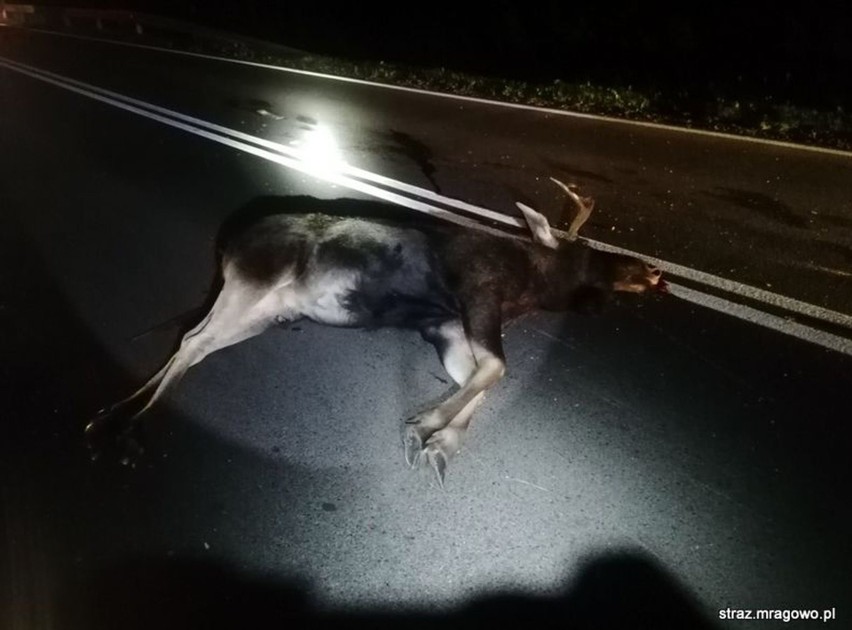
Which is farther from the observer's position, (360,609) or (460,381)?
(460,381)

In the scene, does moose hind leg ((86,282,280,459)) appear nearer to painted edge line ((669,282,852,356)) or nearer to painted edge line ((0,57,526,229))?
painted edge line ((0,57,526,229))

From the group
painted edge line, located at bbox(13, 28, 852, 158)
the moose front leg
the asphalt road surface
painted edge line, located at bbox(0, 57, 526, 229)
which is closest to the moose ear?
the asphalt road surface

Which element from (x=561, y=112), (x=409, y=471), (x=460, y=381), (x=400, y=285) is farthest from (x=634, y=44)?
(x=409, y=471)

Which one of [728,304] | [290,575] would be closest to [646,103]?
[728,304]

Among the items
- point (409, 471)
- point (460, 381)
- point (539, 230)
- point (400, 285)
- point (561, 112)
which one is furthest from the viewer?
point (561, 112)

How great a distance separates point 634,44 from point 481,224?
463 inches

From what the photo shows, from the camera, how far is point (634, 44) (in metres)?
16.4

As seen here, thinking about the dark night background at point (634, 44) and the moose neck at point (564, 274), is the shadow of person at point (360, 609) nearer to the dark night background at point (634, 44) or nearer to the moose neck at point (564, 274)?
the moose neck at point (564, 274)

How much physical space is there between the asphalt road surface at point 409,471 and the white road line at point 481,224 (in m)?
0.15

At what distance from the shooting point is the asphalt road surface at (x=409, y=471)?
10.3 feet

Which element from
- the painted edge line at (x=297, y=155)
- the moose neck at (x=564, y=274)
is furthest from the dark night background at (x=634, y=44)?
the moose neck at (x=564, y=274)

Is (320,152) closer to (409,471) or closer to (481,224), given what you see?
(481,224)

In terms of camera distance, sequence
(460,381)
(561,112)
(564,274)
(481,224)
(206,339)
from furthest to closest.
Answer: (561,112) → (481,224) → (564,274) → (206,339) → (460,381)

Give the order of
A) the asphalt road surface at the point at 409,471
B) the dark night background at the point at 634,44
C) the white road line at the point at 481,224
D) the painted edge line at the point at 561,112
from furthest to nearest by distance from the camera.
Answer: the dark night background at the point at 634,44
the painted edge line at the point at 561,112
the white road line at the point at 481,224
the asphalt road surface at the point at 409,471
